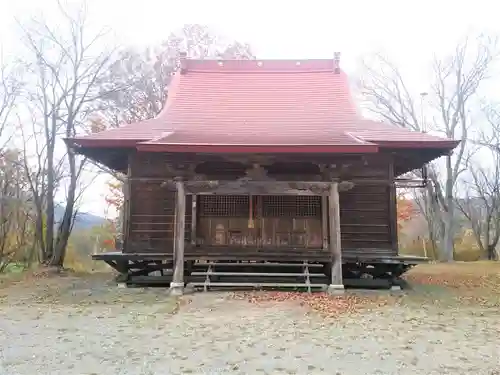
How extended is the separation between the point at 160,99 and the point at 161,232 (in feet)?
34.3

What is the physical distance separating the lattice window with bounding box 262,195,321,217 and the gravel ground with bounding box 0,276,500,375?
3019 millimetres

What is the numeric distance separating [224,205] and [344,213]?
8.73ft

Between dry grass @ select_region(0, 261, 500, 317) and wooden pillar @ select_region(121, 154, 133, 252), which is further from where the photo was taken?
wooden pillar @ select_region(121, 154, 133, 252)

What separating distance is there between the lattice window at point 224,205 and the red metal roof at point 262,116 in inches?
57.8

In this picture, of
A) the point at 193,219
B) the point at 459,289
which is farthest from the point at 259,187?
the point at 459,289

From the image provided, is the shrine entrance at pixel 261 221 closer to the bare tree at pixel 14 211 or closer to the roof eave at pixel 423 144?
the roof eave at pixel 423 144

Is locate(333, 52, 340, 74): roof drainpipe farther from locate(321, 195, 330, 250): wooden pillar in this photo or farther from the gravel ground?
the gravel ground

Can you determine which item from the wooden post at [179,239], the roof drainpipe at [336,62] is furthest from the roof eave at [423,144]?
the roof drainpipe at [336,62]

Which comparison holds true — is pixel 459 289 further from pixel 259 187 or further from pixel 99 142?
pixel 99 142

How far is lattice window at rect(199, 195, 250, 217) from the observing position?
33.3 ft

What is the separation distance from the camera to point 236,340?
16.7 ft

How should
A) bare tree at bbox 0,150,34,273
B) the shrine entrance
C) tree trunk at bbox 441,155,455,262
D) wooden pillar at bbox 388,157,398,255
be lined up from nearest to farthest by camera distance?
wooden pillar at bbox 388,157,398,255 < the shrine entrance < bare tree at bbox 0,150,34,273 < tree trunk at bbox 441,155,455,262

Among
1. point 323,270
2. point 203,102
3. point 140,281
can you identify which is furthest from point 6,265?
point 323,270

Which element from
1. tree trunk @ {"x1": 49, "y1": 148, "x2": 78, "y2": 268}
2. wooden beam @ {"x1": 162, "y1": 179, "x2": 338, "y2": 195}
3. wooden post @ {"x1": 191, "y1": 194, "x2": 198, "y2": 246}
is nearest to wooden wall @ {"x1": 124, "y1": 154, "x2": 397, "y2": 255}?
wooden post @ {"x1": 191, "y1": 194, "x2": 198, "y2": 246}
